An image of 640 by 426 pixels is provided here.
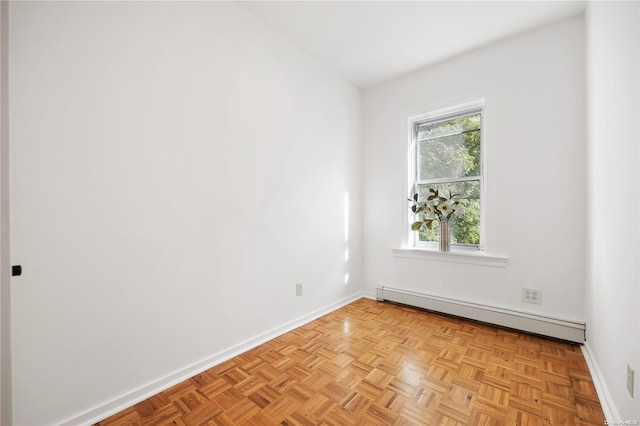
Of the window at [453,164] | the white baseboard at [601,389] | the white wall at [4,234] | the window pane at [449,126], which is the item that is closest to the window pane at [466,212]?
the window at [453,164]

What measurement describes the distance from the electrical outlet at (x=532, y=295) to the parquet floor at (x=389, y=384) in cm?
31

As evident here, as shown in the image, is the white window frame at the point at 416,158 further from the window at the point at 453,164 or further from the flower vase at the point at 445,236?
the flower vase at the point at 445,236

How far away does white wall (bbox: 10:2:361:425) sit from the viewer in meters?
1.34

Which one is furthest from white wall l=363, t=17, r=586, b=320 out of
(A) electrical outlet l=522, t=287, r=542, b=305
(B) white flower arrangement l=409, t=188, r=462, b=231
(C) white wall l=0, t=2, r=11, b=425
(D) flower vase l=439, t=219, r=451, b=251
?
(C) white wall l=0, t=2, r=11, b=425

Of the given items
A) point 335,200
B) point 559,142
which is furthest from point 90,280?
point 559,142

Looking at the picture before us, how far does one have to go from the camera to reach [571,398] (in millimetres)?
1610

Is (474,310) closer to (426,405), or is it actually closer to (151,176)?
(426,405)

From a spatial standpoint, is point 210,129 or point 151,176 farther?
point 210,129

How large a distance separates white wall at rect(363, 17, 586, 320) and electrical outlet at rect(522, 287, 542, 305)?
1.4 inches

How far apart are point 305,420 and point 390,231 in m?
2.33

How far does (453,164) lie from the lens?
3.09 m

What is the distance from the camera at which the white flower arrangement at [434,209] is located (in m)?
2.99

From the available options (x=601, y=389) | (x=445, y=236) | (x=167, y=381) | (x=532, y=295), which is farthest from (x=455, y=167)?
(x=167, y=381)

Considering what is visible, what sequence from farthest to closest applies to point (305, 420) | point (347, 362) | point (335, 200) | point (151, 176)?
point (335, 200) < point (347, 362) < point (151, 176) < point (305, 420)
